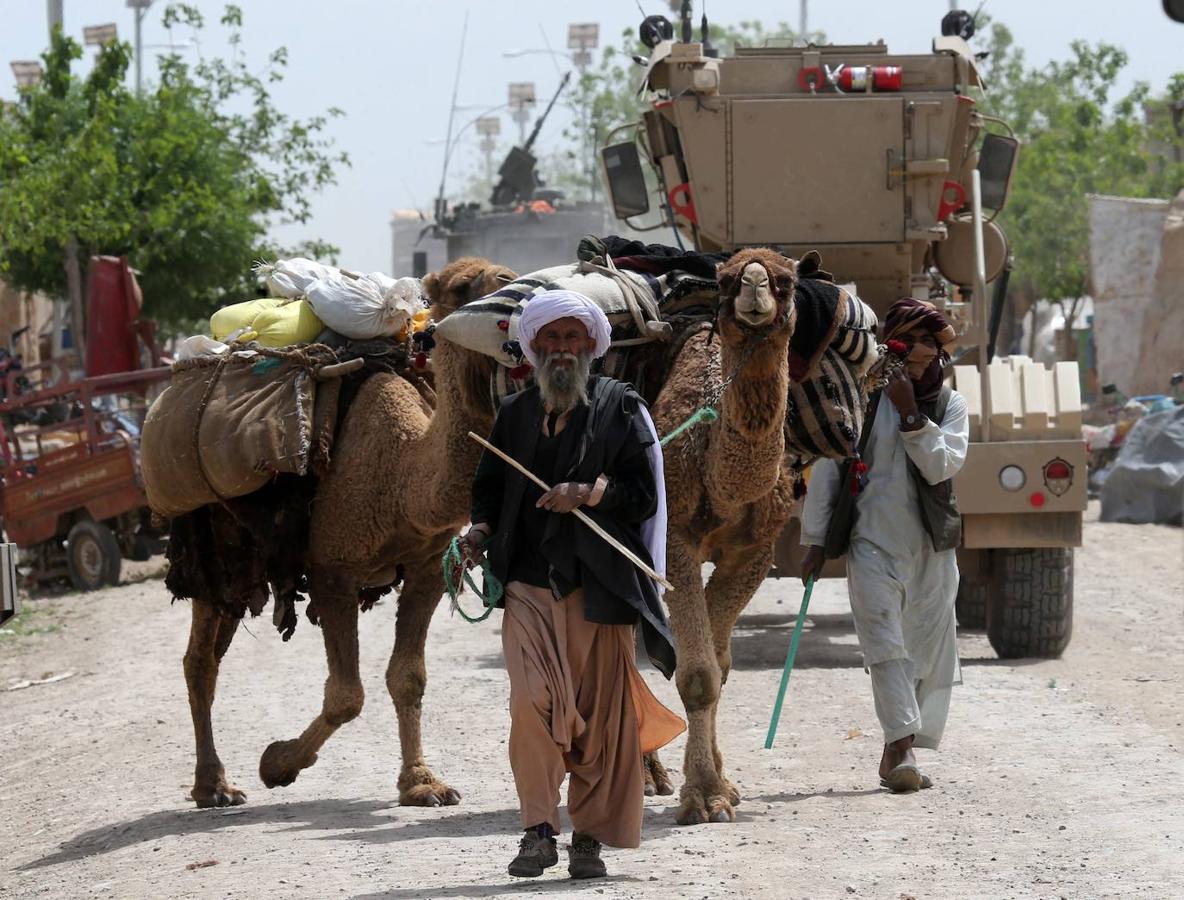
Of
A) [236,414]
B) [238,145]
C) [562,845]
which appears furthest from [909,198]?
[238,145]

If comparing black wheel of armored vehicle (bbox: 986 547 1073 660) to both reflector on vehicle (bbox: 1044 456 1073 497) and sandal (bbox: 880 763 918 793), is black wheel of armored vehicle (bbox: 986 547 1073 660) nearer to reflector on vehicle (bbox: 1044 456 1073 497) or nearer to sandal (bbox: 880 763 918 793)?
reflector on vehicle (bbox: 1044 456 1073 497)

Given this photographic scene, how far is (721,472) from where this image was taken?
7.51 m

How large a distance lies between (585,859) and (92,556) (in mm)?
13316

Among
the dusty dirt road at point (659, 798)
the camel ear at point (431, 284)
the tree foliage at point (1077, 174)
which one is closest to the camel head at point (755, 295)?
the camel ear at point (431, 284)

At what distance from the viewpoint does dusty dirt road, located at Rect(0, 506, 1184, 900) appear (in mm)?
6488

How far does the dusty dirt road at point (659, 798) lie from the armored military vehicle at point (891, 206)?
702mm

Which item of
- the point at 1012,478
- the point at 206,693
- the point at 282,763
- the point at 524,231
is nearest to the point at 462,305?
the point at 282,763

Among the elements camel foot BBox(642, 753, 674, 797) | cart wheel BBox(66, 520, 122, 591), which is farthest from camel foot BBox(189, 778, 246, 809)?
cart wheel BBox(66, 520, 122, 591)

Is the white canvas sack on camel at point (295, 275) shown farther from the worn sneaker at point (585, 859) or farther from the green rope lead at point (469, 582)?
the worn sneaker at point (585, 859)

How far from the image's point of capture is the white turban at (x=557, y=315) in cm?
650

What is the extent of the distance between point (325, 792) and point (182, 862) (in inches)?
63.2

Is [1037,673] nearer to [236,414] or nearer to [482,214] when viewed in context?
[236,414]

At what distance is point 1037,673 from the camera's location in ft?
37.6

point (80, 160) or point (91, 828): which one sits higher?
point (80, 160)
